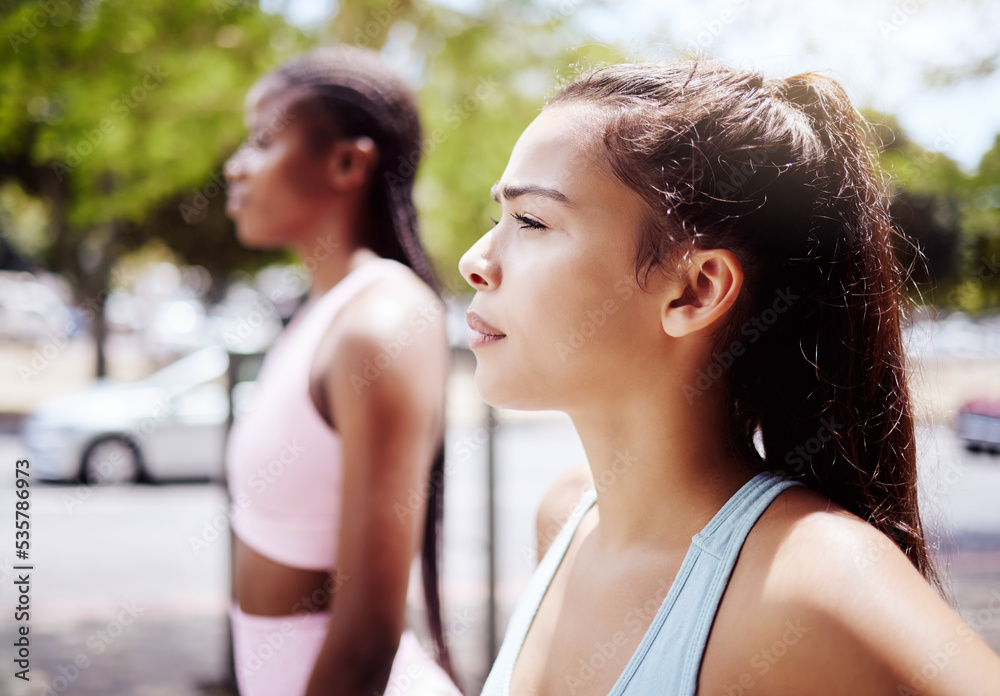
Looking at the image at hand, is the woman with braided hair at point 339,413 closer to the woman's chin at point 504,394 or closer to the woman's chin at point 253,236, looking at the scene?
the woman's chin at point 253,236

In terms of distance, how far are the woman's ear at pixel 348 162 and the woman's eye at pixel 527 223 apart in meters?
0.95

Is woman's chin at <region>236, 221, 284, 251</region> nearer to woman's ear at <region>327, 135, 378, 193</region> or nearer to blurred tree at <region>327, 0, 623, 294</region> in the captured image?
woman's ear at <region>327, 135, 378, 193</region>

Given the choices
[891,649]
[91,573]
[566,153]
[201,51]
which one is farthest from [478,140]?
[891,649]

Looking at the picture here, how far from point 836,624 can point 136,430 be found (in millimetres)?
9746

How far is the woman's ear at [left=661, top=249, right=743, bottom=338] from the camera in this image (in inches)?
44.1

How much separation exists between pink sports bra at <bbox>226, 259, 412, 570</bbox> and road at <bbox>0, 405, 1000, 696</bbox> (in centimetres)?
116

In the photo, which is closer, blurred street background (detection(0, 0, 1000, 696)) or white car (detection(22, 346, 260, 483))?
blurred street background (detection(0, 0, 1000, 696))

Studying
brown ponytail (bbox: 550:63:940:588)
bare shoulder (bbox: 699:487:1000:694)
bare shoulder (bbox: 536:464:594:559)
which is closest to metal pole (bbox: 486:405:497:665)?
bare shoulder (bbox: 536:464:594:559)

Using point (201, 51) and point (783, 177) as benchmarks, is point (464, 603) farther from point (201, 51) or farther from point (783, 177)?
point (783, 177)

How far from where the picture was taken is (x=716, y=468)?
46.8 inches

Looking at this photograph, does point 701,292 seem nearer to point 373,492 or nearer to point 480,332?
point 480,332

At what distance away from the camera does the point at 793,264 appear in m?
1.17

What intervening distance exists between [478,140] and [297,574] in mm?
5161

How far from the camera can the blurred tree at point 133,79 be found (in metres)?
3.88
